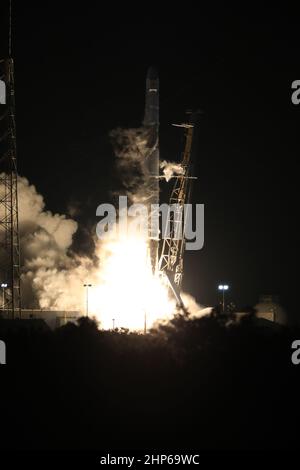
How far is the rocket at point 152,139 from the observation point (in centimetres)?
5284

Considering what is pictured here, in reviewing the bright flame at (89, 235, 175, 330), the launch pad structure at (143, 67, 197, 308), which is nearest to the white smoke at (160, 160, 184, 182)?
the launch pad structure at (143, 67, 197, 308)

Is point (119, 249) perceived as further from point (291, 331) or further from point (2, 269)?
point (291, 331)

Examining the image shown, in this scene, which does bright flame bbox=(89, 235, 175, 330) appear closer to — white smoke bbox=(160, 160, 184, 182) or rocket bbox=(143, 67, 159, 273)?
rocket bbox=(143, 67, 159, 273)

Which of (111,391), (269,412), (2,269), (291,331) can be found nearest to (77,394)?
(111,391)

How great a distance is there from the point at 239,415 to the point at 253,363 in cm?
297

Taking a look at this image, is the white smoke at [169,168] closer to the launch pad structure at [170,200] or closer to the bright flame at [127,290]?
the launch pad structure at [170,200]

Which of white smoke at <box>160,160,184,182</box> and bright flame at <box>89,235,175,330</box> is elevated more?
white smoke at <box>160,160,184,182</box>

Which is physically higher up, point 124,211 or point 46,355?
point 124,211

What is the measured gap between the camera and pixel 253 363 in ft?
108

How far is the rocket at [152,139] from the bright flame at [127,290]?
2020 mm

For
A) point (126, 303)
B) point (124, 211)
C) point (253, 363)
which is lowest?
point (253, 363)

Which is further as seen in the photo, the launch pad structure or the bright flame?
the bright flame

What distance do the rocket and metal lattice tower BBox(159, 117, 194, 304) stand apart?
193 centimetres

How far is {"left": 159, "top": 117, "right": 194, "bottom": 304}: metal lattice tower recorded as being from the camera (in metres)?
56.6
